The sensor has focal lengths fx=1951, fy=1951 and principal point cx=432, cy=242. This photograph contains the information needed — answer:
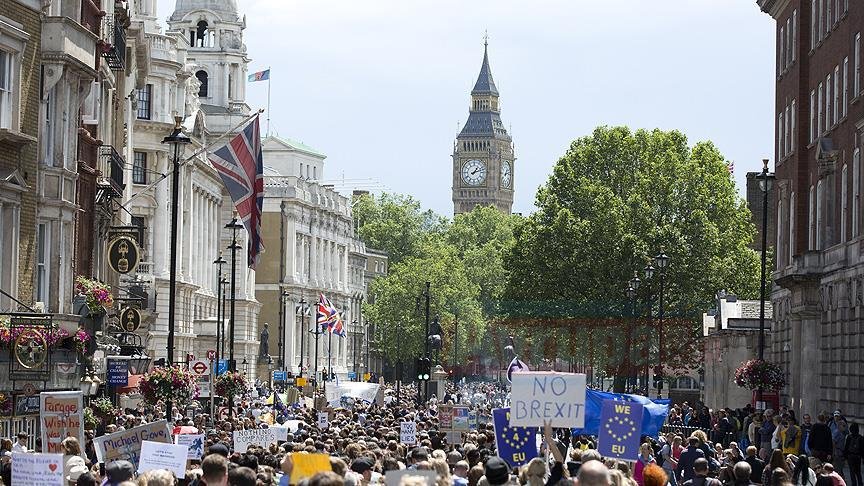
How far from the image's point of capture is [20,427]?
32.5m

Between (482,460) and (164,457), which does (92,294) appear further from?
(164,457)

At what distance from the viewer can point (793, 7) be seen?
5859 centimetres

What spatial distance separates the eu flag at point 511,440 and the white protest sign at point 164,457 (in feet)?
14.8

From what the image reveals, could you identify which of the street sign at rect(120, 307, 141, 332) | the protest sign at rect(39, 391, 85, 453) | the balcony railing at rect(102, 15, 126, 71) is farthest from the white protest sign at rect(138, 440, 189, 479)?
Result: the street sign at rect(120, 307, 141, 332)

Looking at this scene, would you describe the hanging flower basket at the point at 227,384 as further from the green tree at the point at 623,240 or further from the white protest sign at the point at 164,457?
the green tree at the point at 623,240

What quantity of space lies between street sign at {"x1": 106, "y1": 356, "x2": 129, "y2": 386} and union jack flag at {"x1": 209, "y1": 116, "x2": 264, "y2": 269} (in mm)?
4489

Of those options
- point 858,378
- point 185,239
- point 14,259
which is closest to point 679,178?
point 185,239

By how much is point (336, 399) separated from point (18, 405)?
29822 mm

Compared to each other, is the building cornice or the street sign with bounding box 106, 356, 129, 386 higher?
the building cornice

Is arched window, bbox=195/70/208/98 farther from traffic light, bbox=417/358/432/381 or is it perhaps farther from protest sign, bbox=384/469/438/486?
protest sign, bbox=384/469/438/486

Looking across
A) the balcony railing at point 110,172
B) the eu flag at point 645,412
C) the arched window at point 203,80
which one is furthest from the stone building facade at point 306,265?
the eu flag at point 645,412

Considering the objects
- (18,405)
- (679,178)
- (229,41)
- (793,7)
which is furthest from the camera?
(229,41)

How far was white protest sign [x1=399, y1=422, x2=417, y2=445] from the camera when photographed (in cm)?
3281

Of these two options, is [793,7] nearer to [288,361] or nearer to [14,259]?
[14,259]
